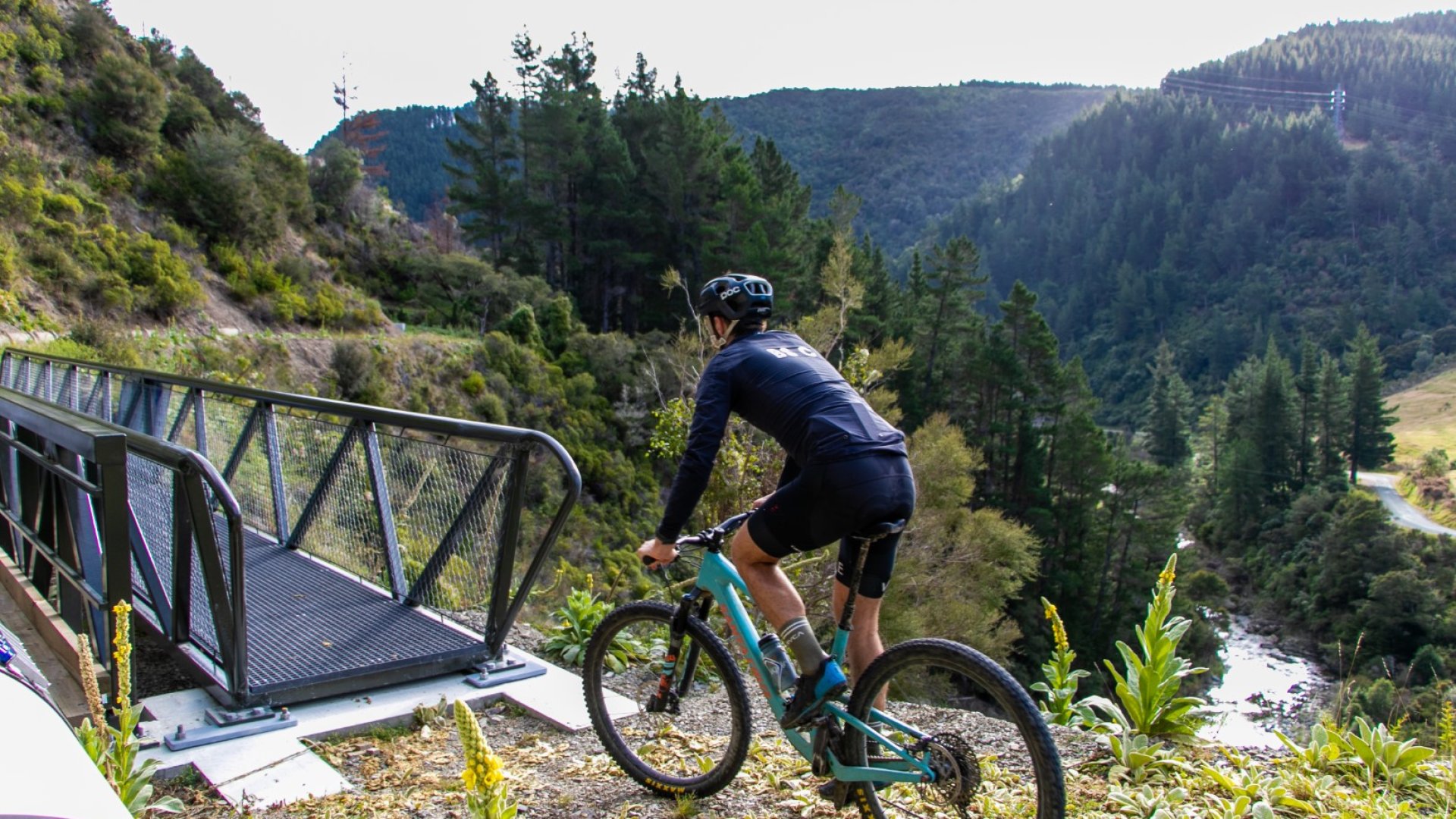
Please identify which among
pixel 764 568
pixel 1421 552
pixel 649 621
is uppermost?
pixel 764 568

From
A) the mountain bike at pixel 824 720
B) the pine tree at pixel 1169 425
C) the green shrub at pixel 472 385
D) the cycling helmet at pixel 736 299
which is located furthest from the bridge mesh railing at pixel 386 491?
the pine tree at pixel 1169 425

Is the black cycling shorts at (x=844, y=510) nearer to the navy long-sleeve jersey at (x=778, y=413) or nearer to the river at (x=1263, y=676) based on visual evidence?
the navy long-sleeve jersey at (x=778, y=413)

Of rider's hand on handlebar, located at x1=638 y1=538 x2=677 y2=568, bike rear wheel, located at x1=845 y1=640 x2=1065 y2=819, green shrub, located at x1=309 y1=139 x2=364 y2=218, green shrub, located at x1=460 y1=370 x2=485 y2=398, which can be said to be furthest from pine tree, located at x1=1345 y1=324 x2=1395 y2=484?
rider's hand on handlebar, located at x1=638 y1=538 x2=677 y2=568

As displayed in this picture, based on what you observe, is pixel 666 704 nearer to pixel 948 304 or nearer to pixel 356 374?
pixel 356 374

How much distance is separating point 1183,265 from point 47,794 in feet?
533

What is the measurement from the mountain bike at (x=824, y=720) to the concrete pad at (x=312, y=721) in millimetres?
245

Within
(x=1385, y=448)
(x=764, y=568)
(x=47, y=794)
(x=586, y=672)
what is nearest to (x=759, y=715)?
(x=586, y=672)

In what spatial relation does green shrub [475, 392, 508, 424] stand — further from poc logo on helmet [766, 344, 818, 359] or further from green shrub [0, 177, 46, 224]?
poc logo on helmet [766, 344, 818, 359]

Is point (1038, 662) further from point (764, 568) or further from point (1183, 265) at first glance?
point (1183, 265)

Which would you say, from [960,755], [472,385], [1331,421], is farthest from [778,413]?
A: [1331,421]

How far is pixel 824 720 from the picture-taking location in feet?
9.47

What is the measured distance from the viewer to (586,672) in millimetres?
3641

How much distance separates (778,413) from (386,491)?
9.42 feet

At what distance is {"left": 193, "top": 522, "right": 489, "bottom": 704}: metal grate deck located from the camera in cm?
407
